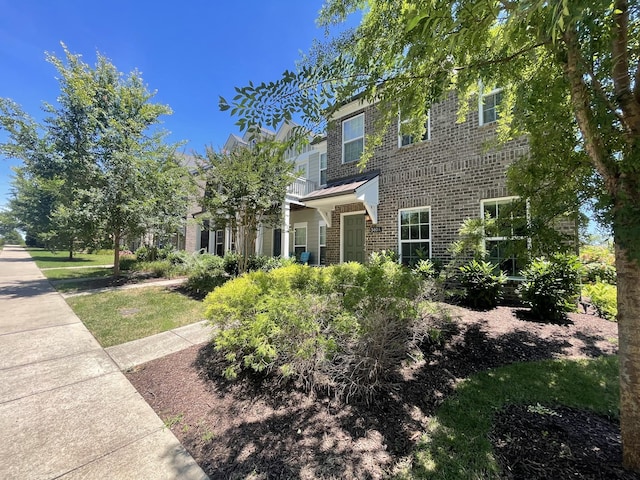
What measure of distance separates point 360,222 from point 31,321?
9.16m

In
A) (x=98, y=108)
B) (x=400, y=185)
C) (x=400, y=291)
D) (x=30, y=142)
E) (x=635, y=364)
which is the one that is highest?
(x=98, y=108)

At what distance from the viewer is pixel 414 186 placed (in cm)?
872

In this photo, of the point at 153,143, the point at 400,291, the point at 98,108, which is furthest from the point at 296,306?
the point at 98,108

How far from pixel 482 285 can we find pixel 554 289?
48.6 inches

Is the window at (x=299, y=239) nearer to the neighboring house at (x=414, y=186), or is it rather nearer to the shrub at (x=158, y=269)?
the neighboring house at (x=414, y=186)

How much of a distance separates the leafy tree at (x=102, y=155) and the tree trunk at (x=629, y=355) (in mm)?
11501

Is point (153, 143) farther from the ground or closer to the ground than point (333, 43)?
farther from the ground

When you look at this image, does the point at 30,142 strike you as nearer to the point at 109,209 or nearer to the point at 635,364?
the point at 109,209

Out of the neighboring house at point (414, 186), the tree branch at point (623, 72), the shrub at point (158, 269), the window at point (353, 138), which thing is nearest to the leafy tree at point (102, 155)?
the shrub at point (158, 269)

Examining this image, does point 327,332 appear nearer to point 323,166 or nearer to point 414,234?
point 414,234

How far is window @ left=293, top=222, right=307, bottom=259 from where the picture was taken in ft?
45.1

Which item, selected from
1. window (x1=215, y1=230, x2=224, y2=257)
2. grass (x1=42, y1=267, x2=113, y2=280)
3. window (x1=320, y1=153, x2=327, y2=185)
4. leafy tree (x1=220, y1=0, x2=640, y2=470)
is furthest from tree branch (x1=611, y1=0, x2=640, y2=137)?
window (x1=215, y1=230, x2=224, y2=257)

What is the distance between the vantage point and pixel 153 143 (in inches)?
444

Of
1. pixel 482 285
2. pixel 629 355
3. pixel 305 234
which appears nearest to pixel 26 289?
pixel 305 234
